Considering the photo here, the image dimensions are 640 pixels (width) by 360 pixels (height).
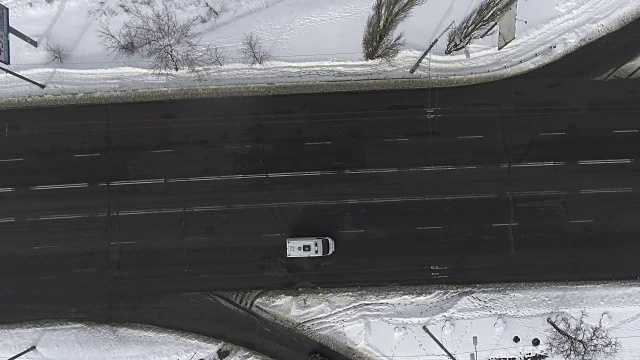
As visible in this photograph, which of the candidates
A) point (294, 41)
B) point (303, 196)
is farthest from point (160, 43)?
point (303, 196)

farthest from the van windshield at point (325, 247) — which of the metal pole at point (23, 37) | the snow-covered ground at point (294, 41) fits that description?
the metal pole at point (23, 37)

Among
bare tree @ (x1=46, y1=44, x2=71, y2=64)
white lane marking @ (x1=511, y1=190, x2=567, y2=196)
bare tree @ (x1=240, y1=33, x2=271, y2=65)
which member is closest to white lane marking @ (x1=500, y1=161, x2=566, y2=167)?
white lane marking @ (x1=511, y1=190, x2=567, y2=196)

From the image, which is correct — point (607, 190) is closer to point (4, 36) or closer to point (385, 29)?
point (385, 29)

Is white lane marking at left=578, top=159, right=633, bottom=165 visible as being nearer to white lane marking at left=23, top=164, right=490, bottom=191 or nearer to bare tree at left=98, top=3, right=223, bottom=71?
white lane marking at left=23, top=164, right=490, bottom=191

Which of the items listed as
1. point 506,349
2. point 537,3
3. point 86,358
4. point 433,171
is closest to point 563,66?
point 537,3

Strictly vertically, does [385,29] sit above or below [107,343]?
above
